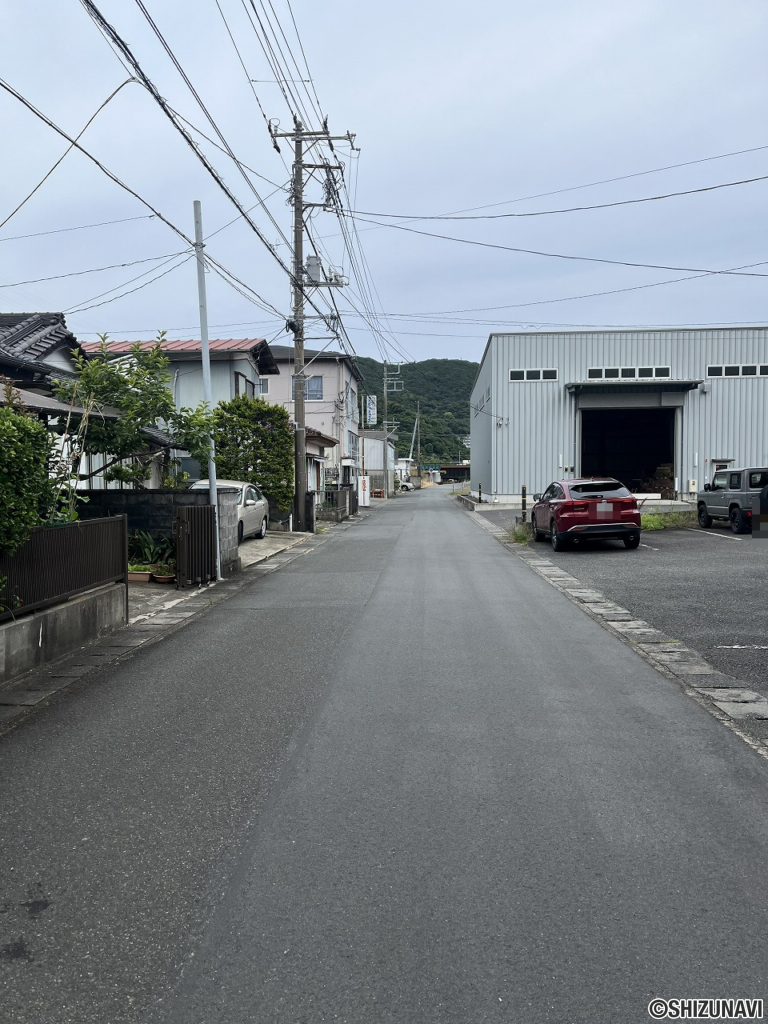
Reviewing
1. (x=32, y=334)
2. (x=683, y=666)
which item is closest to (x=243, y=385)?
(x=32, y=334)

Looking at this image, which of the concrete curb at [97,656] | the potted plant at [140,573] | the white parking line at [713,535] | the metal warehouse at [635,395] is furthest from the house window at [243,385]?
the concrete curb at [97,656]

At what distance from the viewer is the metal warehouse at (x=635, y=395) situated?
132 feet

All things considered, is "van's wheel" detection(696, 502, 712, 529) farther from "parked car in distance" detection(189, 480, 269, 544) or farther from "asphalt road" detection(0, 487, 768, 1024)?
"asphalt road" detection(0, 487, 768, 1024)

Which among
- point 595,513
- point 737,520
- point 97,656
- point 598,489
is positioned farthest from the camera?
point 737,520

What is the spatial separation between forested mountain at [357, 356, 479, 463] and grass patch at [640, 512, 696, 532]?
91936 mm

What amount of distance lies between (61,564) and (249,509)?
1277cm

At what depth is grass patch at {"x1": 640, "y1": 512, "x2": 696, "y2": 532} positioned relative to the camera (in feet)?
74.4

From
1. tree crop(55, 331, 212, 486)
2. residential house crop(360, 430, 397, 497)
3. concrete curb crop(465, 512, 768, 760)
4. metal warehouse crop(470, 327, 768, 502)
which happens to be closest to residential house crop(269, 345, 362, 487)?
metal warehouse crop(470, 327, 768, 502)

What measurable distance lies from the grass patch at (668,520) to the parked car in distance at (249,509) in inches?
416

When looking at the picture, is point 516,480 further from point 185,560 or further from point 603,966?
point 603,966

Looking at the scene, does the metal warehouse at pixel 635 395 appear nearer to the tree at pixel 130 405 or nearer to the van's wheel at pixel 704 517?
the van's wheel at pixel 704 517

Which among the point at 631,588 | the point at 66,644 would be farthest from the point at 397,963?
the point at 631,588

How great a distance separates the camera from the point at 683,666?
7.26 metres

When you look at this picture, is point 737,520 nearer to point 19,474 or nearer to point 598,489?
point 598,489
